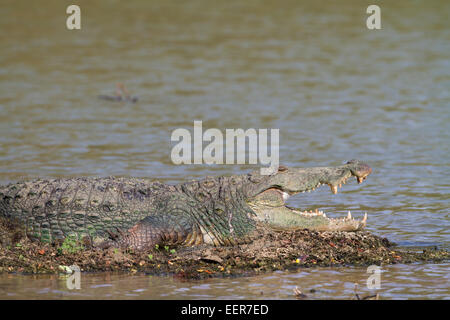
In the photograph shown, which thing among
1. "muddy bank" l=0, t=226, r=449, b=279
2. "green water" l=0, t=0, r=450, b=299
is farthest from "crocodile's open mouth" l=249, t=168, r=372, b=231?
"green water" l=0, t=0, r=450, b=299

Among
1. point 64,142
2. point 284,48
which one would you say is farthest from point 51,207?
point 284,48

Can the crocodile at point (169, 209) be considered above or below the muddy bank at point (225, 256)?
above

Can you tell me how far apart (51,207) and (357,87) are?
1028 centimetres

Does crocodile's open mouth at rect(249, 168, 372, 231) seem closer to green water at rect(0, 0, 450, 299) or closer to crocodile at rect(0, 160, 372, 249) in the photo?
crocodile at rect(0, 160, 372, 249)

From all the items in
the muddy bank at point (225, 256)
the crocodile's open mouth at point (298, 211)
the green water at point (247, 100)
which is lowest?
the muddy bank at point (225, 256)

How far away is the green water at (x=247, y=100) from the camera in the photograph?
A: 7969 mm

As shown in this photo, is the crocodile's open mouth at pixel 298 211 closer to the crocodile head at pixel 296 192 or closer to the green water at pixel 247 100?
the crocodile head at pixel 296 192

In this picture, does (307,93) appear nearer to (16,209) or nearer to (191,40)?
(191,40)

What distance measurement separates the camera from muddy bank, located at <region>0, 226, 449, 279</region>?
22.8 feet

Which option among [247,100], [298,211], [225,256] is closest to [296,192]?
[298,211]

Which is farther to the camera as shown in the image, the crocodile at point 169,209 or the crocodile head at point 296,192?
the crocodile head at point 296,192

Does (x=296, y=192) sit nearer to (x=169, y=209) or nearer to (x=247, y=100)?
(x=169, y=209)

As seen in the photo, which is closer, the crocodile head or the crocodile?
the crocodile

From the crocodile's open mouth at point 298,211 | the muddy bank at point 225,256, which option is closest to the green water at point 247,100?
the muddy bank at point 225,256
